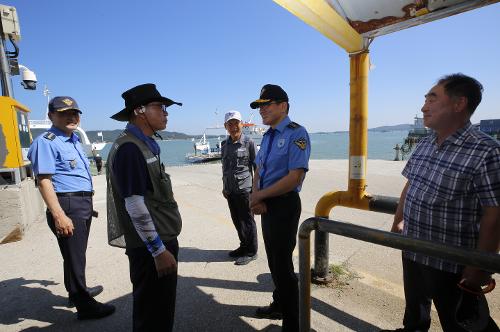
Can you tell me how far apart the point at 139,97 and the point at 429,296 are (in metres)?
2.35

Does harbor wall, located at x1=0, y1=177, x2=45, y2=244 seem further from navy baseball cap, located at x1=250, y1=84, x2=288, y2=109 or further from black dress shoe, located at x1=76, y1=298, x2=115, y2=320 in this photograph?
navy baseball cap, located at x1=250, y1=84, x2=288, y2=109

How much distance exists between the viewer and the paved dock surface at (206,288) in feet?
8.22

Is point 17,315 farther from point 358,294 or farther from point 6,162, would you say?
point 358,294

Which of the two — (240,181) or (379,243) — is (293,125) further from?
(240,181)

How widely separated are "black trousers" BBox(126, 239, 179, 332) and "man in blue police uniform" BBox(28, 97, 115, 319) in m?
1.08

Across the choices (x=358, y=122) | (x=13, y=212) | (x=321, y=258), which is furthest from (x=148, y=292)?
(x=13, y=212)

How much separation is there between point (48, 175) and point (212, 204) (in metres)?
4.56

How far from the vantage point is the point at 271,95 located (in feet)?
7.89

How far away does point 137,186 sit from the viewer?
1.67 meters

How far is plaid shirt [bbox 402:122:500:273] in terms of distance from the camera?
4.94 feet

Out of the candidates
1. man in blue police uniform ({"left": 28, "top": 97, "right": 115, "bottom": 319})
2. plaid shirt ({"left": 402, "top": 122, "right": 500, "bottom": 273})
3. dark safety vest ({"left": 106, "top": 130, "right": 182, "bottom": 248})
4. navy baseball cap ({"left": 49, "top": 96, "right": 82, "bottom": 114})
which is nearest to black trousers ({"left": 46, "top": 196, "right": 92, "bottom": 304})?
man in blue police uniform ({"left": 28, "top": 97, "right": 115, "bottom": 319})

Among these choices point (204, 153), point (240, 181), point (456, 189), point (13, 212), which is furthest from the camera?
point (204, 153)

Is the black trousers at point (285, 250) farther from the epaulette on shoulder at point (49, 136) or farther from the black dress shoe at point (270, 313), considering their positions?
the epaulette on shoulder at point (49, 136)

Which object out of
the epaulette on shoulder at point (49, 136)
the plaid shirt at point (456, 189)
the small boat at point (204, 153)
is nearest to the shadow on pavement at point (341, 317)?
the plaid shirt at point (456, 189)
